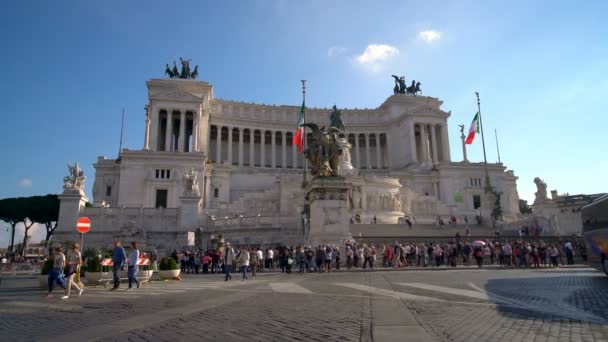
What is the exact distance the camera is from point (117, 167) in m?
64.3

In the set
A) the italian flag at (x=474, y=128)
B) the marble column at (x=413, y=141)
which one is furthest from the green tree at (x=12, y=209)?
the marble column at (x=413, y=141)

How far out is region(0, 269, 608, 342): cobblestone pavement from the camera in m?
6.11

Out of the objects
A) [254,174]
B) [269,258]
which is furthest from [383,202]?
[269,258]

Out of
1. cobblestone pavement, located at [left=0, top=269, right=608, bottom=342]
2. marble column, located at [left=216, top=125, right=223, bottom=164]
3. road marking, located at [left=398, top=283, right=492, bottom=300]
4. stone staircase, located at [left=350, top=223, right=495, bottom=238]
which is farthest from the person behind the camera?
marble column, located at [left=216, top=125, right=223, bottom=164]

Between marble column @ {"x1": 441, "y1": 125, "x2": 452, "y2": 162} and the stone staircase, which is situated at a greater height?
marble column @ {"x1": 441, "y1": 125, "x2": 452, "y2": 162}

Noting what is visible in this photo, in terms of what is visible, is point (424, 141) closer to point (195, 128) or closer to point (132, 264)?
point (195, 128)

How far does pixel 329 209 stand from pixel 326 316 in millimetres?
13453

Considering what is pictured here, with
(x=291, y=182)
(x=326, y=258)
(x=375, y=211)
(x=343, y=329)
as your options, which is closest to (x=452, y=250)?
(x=326, y=258)

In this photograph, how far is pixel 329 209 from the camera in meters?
21.0

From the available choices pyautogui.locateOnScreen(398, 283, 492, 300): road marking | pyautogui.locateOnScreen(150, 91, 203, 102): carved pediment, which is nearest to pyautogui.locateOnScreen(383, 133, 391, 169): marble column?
pyautogui.locateOnScreen(150, 91, 203, 102): carved pediment

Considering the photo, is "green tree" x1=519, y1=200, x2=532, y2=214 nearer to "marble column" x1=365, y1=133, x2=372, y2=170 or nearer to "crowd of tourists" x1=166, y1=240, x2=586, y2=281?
"marble column" x1=365, y1=133, x2=372, y2=170

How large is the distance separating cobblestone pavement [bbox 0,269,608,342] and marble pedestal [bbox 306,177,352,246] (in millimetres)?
9215

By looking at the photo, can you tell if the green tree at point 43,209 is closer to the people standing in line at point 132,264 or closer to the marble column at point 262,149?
the marble column at point 262,149

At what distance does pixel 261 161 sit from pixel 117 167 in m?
31.0
